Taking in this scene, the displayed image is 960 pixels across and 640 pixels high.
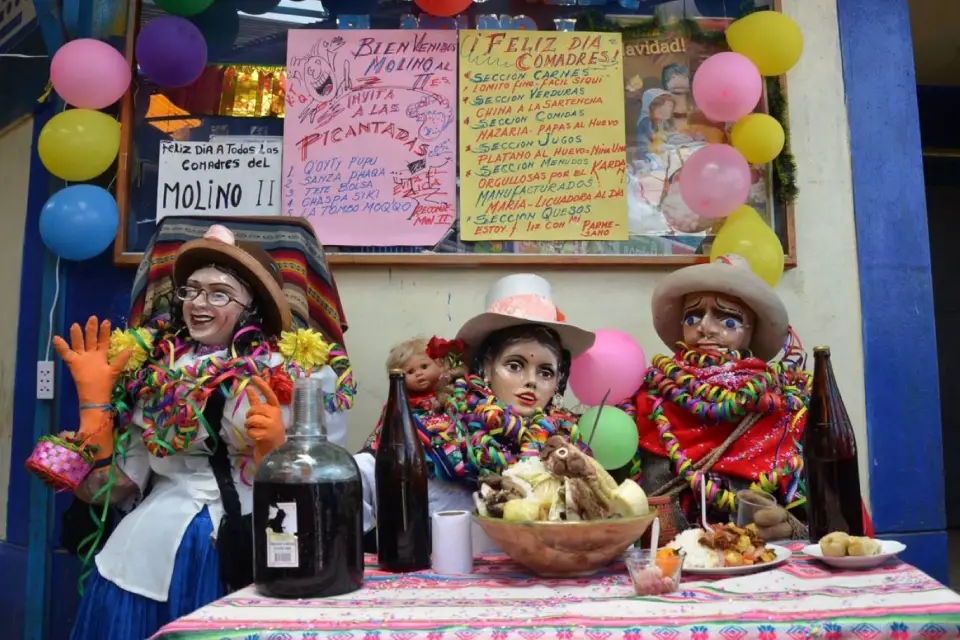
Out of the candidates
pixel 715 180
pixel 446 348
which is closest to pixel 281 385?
pixel 446 348

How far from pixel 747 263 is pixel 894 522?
1.00 meters

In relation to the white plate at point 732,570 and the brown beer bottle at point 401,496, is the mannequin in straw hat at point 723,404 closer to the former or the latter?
the white plate at point 732,570

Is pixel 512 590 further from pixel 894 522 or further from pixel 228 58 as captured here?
pixel 228 58

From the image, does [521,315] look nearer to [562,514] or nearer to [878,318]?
[562,514]

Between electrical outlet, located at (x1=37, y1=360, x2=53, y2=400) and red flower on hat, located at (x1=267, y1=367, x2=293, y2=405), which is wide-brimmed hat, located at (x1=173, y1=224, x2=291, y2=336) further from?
electrical outlet, located at (x1=37, y1=360, x2=53, y2=400)

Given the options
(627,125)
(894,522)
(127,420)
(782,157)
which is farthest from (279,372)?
(894,522)

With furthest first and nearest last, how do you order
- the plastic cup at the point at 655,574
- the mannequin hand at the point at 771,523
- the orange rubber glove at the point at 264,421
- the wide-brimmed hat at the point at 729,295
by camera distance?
the wide-brimmed hat at the point at 729,295 < the orange rubber glove at the point at 264,421 < the mannequin hand at the point at 771,523 < the plastic cup at the point at 655,574

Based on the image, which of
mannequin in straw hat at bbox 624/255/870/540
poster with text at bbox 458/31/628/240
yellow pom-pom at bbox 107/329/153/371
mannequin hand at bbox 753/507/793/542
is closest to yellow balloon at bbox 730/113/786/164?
poster with text at bbox 458/31/628/240

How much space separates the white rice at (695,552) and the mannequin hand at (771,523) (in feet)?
0.96

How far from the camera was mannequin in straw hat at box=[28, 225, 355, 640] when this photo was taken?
6.42ft

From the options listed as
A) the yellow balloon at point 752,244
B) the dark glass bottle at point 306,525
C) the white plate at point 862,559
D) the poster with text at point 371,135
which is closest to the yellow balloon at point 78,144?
the poster with text at point 371,135

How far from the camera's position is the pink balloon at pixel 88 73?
2.52m

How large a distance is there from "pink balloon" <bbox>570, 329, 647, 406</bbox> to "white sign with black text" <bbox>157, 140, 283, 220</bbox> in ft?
3.67

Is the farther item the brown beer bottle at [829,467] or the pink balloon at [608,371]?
the pink balloon at [608,371]
